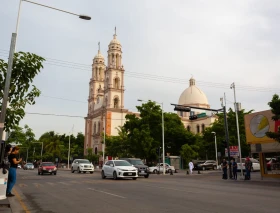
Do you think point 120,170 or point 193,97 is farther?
point 193,97

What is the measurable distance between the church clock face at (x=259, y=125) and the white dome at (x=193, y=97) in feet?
186

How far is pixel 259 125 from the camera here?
2470cm

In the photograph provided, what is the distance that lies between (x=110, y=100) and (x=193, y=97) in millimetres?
26446

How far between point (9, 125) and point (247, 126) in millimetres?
22326

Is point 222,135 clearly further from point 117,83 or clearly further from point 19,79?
point 19,79

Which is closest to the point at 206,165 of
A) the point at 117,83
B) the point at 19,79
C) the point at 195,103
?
the point at 117,83

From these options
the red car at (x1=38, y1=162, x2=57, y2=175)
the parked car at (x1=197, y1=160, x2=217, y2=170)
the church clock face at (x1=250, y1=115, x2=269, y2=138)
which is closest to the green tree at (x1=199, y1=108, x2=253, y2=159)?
the parked car at (x1=197, y1=160, x2=217, y2=170)

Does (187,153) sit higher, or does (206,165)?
(187,153)

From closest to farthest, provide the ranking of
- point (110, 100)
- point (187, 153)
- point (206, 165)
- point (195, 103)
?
1. point (187, 153)
2. point (206, 165)
3. point (110, 100)
4. point (195, 103)

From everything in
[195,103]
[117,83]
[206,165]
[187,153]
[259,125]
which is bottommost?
[206,165]

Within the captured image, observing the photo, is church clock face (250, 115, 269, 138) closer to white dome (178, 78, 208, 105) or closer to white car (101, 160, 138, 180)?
white car (101, 160, 138, 180)

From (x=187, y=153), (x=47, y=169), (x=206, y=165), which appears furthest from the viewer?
(x=206, y=165)

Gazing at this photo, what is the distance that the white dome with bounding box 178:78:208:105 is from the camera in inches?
3254

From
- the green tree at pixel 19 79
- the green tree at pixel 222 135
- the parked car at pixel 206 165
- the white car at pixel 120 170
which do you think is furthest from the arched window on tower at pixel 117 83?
the green tree at pixel 19 79
